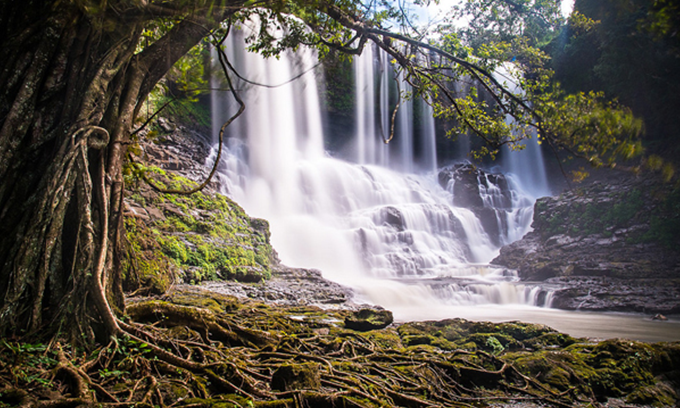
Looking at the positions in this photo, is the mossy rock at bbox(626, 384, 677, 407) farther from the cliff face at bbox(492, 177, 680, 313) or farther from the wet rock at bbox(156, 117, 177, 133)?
the wet rock at bbox(156, 117, 177, 133)

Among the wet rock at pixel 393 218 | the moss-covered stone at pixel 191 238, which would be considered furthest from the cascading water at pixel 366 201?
the moss-covered stone at pixel 191 238

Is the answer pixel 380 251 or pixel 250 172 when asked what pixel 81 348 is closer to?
pixel 380 251

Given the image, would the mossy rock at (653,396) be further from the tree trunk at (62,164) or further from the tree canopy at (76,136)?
the tree trunk at (62,164)

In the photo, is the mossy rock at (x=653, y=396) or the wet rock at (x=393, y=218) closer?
the mossy rock at (x=653, y=396)

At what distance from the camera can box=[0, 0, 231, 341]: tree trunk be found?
249 cm

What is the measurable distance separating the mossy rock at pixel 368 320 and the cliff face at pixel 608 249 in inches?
307

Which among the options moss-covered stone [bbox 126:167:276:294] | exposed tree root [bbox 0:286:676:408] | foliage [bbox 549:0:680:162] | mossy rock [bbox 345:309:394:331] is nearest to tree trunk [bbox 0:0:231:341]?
exposed tree root [bbox 0:286:676:408]

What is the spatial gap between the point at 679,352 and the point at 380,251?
12.1 metres

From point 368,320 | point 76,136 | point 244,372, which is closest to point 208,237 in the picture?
point 368,320

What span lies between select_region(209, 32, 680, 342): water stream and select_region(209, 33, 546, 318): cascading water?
64 mm

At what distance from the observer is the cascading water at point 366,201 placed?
13883 millimetres

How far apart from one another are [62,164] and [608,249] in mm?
17612

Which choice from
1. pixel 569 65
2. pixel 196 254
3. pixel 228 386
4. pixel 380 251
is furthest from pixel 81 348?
pixel 569 65

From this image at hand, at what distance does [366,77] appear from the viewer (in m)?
23.9
